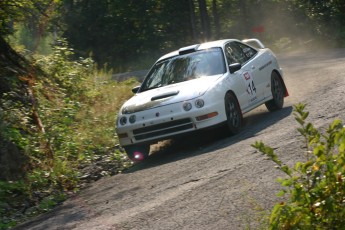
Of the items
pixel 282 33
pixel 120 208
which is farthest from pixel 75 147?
pixel 282 33

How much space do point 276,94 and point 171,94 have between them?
2.98 meters

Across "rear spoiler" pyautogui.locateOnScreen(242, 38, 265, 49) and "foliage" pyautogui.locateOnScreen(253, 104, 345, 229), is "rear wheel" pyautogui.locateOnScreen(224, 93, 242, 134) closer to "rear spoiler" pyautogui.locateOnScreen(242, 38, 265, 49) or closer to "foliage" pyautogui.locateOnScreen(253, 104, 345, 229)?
"rear spoiler" pyautogui.locateOnScreen(242, 38, 265, 49)

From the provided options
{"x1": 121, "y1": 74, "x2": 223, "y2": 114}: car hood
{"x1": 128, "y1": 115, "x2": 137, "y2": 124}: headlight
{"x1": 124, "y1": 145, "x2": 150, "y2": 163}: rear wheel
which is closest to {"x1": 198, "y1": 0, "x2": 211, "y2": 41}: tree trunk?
{"x1": 121, "y1": 74, "x2": 223, "y2": 114}: car hood

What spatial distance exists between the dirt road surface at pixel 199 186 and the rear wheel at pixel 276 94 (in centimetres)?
56

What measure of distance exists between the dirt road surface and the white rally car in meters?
0.38

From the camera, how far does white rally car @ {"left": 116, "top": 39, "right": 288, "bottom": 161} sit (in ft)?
38.5

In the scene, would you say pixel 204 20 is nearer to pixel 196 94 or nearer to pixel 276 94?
pixel 276 94

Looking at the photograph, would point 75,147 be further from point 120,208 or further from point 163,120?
point 120,208

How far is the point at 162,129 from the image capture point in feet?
38.8

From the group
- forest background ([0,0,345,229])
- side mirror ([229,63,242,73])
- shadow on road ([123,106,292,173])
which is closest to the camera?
forest background ([0,0,345,229])

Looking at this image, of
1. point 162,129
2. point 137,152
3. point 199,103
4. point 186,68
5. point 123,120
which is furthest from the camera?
point 186,68

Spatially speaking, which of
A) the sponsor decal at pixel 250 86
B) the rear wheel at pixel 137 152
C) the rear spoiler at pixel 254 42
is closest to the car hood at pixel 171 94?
the rear wheel at pixel 137 152

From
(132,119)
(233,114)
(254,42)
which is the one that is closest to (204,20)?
(254,42)

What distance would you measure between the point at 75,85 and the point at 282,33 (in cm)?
3222
